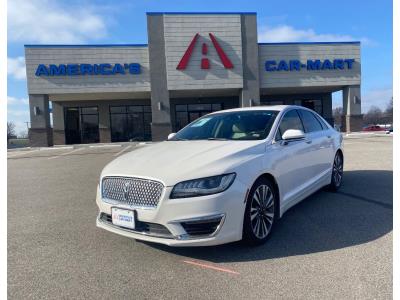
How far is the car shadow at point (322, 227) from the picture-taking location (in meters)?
3.48

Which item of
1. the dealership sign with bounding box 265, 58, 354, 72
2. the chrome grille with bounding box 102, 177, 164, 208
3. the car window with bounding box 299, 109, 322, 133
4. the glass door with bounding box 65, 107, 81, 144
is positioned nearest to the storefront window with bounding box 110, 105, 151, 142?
the glass door with bounding box 65, 107, 81, 144

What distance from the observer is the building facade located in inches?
951

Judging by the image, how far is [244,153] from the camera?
139 inches

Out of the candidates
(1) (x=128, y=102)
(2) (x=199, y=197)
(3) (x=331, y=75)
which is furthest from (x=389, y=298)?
(1) (x=128, y=102)

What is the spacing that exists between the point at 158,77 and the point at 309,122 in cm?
2056

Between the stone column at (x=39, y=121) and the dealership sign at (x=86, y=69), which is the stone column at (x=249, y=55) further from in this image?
the stone column at (x=39, y=121)

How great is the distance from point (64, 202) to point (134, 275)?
3.68 m

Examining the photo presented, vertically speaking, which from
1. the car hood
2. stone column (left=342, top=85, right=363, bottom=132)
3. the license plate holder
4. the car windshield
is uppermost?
stone column (left=342, top=85, right=363, bottom=132)

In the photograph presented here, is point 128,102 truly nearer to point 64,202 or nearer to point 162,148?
point 64,202

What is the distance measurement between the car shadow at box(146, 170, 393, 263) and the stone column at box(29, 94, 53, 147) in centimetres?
2369

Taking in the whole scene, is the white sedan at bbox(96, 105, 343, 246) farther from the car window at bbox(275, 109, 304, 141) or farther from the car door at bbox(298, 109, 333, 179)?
the car door at bbox(298, 109, 333, 179)

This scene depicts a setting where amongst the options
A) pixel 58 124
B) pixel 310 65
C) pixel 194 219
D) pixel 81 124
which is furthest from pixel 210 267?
pixel 58 124

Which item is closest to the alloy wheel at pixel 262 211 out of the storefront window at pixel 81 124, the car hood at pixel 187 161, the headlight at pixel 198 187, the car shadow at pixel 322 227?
the car shadow at pixel 322 227

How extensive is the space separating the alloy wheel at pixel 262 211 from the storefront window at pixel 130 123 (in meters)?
26.7
